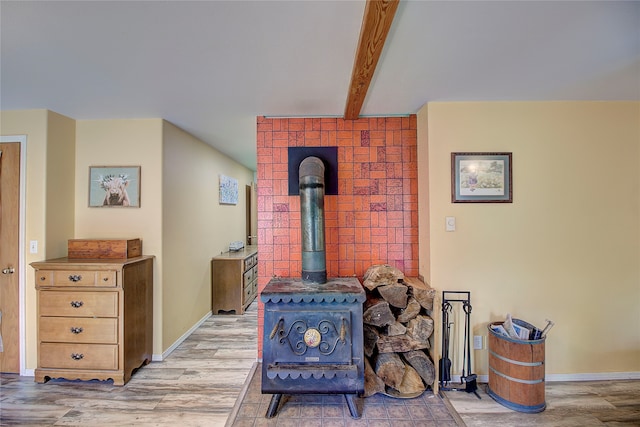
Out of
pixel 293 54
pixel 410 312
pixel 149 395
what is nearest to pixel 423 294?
pixel 410 312

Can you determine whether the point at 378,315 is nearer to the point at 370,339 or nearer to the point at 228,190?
the point at 370,339

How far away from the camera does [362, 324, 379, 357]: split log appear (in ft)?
6.75

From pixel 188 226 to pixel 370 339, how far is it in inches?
89.0

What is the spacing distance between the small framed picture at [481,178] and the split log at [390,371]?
132cm

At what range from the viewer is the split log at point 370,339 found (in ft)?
6.75

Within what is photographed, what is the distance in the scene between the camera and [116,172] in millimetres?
2584

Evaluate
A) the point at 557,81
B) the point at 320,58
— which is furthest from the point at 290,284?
the point at 557,81

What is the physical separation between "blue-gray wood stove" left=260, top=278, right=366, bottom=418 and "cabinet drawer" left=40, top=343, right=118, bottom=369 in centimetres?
134

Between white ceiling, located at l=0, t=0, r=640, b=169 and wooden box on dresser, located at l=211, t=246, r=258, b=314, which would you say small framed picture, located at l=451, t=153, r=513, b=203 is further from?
wooden box on dresser, located at l=211, t=246, r=258, b=314

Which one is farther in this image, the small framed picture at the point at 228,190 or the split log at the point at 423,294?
the small framed picture at the point at 228,190

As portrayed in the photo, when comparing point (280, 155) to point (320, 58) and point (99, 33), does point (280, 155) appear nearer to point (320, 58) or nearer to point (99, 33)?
point (320, 58)

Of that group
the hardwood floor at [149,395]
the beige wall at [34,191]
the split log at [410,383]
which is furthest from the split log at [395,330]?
the beige wall at [34,191]

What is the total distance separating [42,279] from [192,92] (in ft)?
6.14

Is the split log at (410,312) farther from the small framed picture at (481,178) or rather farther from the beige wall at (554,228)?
the small framed picture at (481,178)
